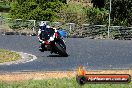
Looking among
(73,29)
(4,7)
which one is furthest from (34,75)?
(4,7)

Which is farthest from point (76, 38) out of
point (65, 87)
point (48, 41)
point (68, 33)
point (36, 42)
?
point (65, 87)

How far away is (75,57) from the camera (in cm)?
2412

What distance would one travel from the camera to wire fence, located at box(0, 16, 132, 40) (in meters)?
37.6

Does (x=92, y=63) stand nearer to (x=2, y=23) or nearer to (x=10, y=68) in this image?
(x=10, y=68)

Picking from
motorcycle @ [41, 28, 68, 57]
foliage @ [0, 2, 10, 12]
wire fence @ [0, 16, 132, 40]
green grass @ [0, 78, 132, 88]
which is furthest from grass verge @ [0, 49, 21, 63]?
foliage @ [0, 2, 10, 12]

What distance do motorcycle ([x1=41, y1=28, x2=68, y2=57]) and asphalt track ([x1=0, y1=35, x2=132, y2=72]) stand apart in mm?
393

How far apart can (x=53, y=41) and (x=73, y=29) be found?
589 inches

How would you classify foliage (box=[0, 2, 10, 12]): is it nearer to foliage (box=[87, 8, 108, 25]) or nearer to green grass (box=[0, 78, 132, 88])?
foliage (box=[87, 8, 108, 25])

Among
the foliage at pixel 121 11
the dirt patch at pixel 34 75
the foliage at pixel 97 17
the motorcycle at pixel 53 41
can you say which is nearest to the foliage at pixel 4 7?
the foliage at pixel 97 17

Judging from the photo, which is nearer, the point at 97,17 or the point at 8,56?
the point at 8,56

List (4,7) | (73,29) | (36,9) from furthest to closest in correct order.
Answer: (4,7) < (36,9) < (73,29)

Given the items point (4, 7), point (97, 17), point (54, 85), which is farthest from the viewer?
point (4, 7)

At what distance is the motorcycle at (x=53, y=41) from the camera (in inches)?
958

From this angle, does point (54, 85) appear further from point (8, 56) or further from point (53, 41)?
point (53, 41)
